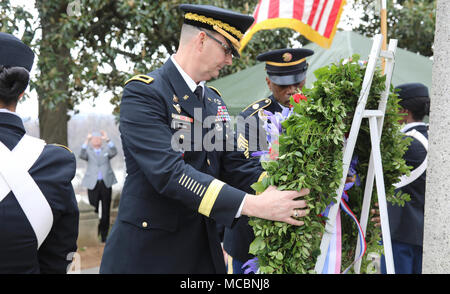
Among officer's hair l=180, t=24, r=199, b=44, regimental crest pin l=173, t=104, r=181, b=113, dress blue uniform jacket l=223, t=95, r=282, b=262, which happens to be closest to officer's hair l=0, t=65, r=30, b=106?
regimental crest pin l=173, t=104, r=181, b=113

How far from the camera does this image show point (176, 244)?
208cm

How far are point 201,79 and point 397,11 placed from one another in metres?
8.13

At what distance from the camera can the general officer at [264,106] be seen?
309cm

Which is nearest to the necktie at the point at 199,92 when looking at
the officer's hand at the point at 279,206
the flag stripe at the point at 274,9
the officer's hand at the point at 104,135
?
the officer's hand at the point at 279,206

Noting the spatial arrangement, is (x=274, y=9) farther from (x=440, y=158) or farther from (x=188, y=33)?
(x=440, y=158)

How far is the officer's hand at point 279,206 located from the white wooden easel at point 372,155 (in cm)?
20

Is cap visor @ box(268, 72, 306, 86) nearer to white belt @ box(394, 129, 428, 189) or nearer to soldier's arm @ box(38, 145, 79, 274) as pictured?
white belt @ box(394, 129, 428, 189)

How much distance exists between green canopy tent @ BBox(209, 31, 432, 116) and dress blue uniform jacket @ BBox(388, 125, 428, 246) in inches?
76.5

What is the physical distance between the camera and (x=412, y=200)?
4047 mm

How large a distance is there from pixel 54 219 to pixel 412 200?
3.21 metres

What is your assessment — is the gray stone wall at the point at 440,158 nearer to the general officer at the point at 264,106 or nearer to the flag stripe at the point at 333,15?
the general officer at the point at 264,106

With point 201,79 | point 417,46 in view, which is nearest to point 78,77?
point 201,79

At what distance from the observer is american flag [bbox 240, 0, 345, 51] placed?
4.43m
